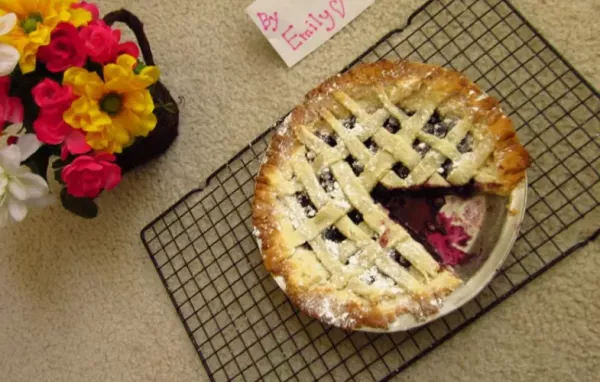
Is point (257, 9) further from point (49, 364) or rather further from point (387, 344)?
point (49, 364)

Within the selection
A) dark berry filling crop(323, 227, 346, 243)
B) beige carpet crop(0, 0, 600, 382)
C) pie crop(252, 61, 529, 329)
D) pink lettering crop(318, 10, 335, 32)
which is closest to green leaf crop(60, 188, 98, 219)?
beige carpet crop(0, 0, 600, 382)

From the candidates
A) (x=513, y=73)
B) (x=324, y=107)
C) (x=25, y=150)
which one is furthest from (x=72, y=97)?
(x=513, y=73)

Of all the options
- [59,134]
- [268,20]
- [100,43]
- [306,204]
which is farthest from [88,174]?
[268,20]

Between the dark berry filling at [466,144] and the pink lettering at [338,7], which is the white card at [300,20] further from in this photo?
the dark berry filling at [466,144]

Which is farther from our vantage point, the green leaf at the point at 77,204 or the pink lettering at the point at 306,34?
the pink lettering at the point at 306,34

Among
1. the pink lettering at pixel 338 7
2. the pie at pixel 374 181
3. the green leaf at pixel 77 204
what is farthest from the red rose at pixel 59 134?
the pink lettering at pixel 338 7
